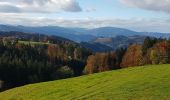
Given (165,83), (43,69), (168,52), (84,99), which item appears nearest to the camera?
(84,99)

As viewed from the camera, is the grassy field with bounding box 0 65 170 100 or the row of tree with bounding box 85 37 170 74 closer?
the grassy field with bounding box 0 65 170 100

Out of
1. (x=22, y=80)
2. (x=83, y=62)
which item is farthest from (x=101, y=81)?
(x=83, y=62)

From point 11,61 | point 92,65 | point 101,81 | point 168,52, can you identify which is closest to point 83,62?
point 92,65

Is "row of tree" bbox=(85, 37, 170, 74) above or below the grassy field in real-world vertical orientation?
below

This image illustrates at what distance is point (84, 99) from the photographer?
27016 mm

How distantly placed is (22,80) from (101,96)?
337ft

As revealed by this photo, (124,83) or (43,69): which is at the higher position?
(124,83)

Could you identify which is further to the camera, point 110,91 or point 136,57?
point 136,57

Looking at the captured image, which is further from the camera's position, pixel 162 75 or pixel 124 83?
pixel 162 75

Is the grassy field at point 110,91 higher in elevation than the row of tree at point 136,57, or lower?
higher

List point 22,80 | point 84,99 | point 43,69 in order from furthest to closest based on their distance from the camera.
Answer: point 43,69 → point 22,80 → point 84,99

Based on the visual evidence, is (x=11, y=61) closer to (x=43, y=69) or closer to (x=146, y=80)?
(x=43, y=69)

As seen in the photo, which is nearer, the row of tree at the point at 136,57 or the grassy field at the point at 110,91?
the grassy field at the point at 110,91

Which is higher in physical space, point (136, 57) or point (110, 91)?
point (110, 91)
